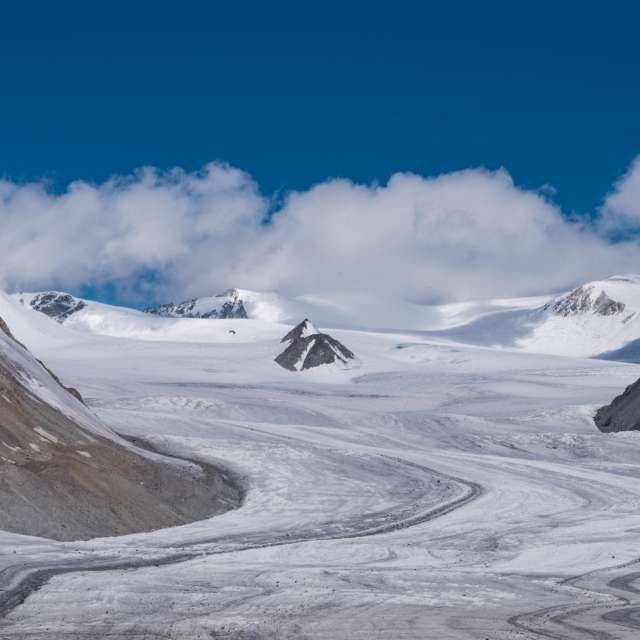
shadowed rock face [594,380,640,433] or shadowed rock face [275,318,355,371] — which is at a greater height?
shadowed rock face [275,318,355,371]

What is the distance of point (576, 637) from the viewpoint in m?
11.1

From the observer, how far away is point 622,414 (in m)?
56.7

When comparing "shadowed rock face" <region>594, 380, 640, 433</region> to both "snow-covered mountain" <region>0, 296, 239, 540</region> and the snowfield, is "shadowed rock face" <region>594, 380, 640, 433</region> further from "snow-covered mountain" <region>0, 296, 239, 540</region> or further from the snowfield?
"snow-covered mountain" <region>0, 296, 239, 540</region>

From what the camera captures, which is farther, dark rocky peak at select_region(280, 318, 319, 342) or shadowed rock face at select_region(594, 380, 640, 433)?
dark rocky peak at select_region(280, 318, 319, 342)

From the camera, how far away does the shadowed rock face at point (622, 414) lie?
55.2 m

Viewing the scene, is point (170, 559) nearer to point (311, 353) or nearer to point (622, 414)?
point (622, 414)

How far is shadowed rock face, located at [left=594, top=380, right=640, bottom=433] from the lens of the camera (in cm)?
5523

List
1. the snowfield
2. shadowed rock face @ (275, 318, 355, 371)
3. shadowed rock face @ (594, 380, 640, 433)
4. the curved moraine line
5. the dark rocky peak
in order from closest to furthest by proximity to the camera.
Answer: the snowfield → the curved moraine line → shadowed rock face @ (594, 380, 640, 433) → shadowed rock face @ (275, 318, 355, 371) → the dark rocky peak

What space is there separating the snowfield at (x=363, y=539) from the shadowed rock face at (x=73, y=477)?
939mm

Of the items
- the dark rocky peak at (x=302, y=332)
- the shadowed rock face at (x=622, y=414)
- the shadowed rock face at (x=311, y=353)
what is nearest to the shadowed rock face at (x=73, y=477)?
the shadowed rock face at (x=622, y=414)

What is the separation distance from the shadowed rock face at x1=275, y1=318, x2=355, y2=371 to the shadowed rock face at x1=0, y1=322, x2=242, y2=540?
65510 millimetres

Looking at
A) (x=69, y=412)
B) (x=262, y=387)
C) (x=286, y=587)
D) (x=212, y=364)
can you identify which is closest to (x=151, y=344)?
(x=212, y=364)

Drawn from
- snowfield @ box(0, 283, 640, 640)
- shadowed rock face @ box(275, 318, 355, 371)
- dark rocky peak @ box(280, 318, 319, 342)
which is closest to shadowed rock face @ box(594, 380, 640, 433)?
snowfield @ box(0, 283, 640, 640)

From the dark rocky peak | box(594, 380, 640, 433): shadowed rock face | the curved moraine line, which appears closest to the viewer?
the curved moraine line
